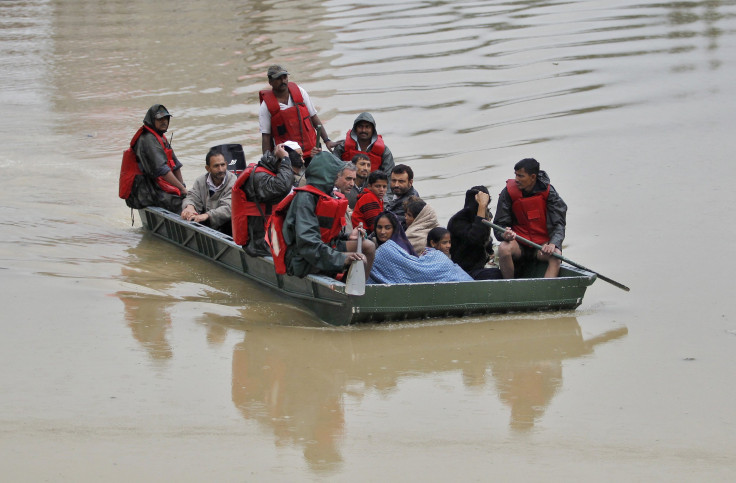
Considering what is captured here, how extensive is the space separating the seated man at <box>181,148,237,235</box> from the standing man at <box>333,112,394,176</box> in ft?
3.63

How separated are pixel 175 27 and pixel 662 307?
52.0 feet

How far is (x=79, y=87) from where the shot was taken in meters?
17.4

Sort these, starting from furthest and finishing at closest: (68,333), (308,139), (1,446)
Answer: (308,139) → (68,333) → (1,446)

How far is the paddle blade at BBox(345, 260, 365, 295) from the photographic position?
7.02m

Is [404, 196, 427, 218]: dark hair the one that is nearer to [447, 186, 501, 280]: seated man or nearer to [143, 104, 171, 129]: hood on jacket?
[447, 186, 501, 280]: seated man

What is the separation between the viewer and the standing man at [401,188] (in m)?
8.61

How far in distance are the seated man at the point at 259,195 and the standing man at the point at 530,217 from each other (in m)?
1.72

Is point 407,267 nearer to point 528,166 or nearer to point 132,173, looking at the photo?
point 528,166

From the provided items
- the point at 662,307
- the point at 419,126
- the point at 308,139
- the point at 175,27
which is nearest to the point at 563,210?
the point at 662,307

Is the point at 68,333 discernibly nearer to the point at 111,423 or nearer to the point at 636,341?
the point at 111,423

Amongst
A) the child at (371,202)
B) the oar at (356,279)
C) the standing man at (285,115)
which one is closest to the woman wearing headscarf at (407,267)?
the oar at (356,279)

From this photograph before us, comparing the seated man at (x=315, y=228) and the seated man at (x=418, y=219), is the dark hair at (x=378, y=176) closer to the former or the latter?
the seated man at (x=418, y=219)

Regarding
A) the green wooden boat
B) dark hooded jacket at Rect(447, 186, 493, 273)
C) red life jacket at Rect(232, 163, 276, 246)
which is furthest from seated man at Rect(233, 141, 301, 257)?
dark hooded jacket at Rect(447, 186, 493, 273)

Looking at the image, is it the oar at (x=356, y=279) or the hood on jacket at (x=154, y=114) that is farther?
the hood on jacket at (x=154, y=114)
